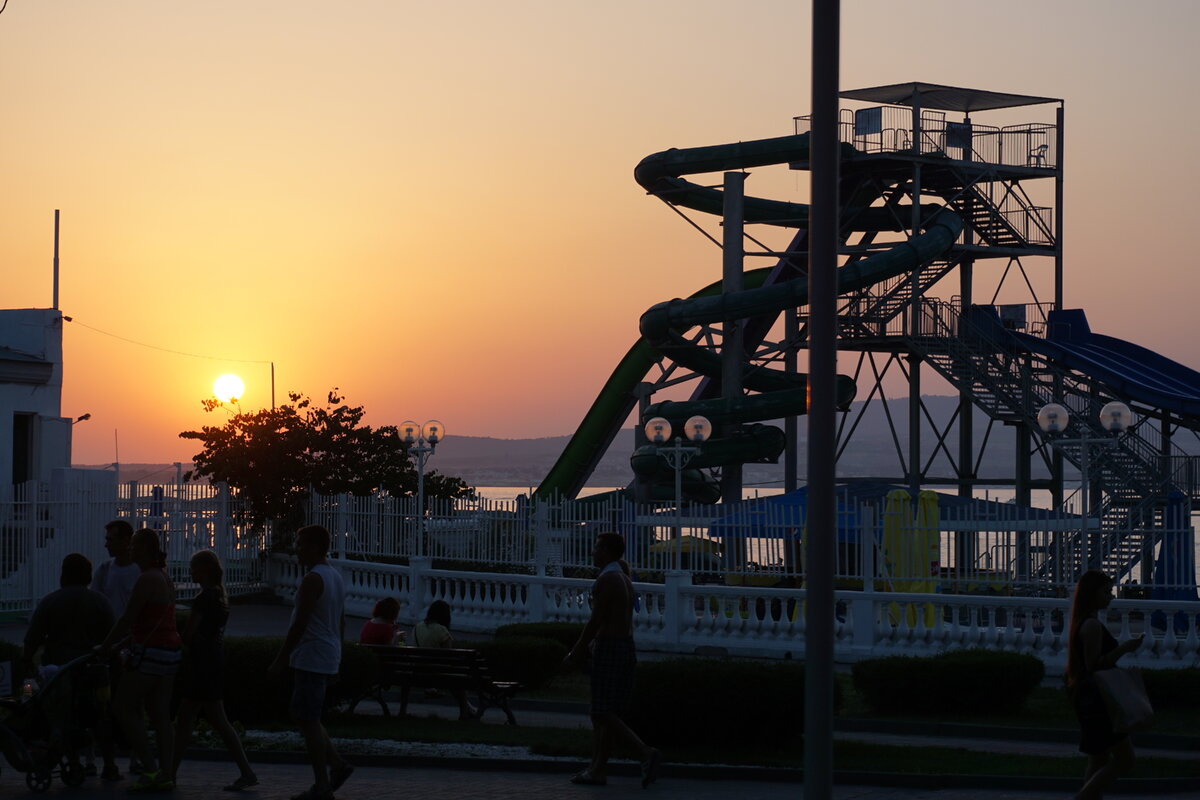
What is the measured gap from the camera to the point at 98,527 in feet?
100

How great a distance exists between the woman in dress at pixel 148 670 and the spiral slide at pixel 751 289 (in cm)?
2738

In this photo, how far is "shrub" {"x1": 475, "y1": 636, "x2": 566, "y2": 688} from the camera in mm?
19156

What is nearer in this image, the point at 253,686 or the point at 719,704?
the point at 719,704

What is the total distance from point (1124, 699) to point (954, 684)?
6.53 m

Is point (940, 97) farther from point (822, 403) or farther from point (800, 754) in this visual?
point (822, 403)

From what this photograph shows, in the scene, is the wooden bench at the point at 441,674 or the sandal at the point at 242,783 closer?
the sandal at the point at 242,783

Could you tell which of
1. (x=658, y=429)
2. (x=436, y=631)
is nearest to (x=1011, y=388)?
(x=658, y=429)

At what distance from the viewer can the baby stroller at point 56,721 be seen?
476 inches

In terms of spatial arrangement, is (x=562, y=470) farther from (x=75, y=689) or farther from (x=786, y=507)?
(x=75, y=689)

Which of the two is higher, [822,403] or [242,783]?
[822,403]

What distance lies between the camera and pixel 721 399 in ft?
142

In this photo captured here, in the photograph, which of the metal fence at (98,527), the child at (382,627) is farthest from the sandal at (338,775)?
the metal fence at (98,527)

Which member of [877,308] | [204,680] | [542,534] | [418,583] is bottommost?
[418,583]

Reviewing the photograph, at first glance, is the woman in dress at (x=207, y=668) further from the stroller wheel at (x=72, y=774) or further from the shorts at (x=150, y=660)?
the stroller wheel at (x=72, y=774)
